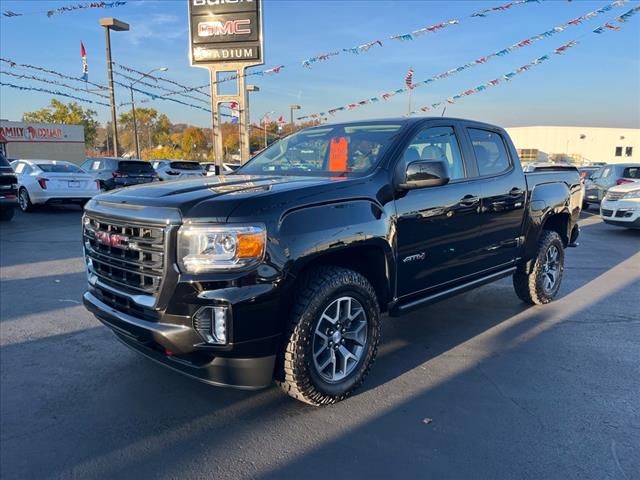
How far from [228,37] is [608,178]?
531 inches

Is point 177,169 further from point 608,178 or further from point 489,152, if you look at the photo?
point 489,152

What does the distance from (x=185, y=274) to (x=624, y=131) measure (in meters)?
78.2

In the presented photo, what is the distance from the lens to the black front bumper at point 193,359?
263cm

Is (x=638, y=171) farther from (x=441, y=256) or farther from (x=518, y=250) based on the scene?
(x=441, y=256)

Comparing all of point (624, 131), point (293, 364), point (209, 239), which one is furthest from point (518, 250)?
point (624, 131)

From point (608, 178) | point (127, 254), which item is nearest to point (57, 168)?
point (127, 254)

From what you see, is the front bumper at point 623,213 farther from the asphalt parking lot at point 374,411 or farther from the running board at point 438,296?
the running board at point 438,296

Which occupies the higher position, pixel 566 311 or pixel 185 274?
pixel 185 274

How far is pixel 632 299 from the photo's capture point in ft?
18.7

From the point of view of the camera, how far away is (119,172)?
1570 centimetres

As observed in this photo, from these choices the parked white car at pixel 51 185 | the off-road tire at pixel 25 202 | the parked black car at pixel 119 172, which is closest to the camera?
the parked white car at pixel 51 185

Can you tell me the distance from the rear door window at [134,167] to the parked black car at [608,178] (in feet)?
47.4

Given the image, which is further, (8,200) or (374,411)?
(8,200)

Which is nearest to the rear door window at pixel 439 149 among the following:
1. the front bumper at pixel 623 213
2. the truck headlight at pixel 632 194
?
the front bumper at pixel 623 213
